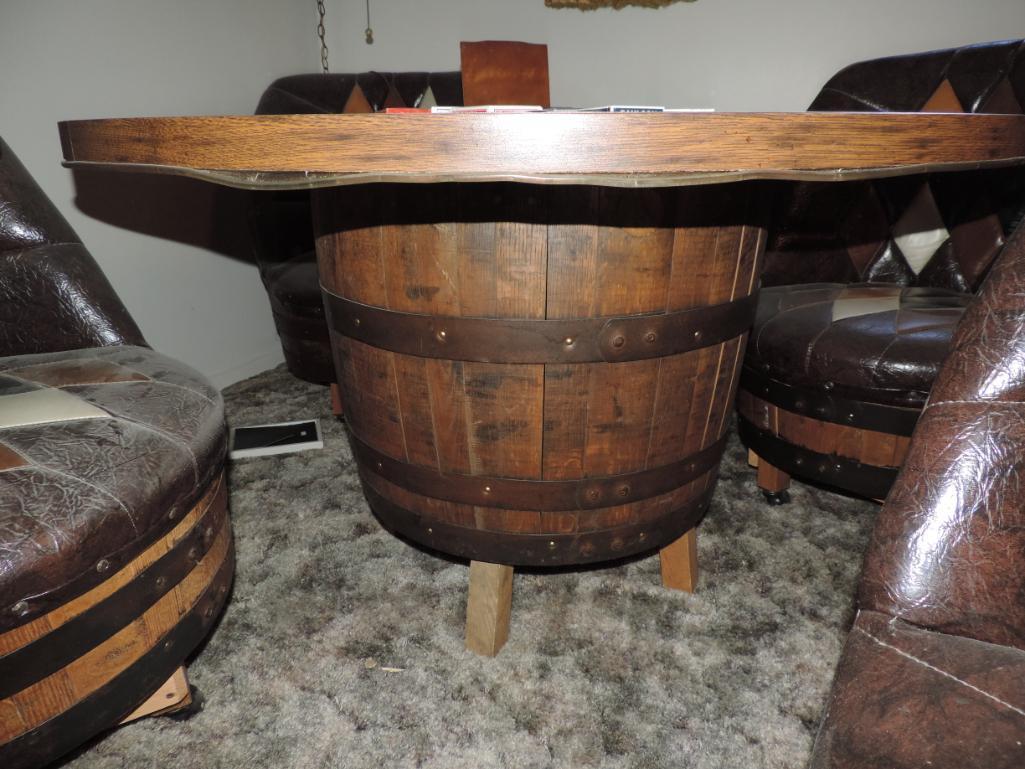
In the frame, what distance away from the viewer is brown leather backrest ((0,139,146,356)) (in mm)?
1229

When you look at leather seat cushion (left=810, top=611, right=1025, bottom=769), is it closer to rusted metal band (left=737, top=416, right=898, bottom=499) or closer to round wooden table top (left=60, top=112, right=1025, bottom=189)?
round wooden table top (left=60, top=112, right=1025, bottom=189)

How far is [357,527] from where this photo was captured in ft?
5.41

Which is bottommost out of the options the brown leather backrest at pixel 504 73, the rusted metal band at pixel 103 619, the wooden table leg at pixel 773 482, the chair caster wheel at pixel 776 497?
the chair caster wheel at pixel 776 497

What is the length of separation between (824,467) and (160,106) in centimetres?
215

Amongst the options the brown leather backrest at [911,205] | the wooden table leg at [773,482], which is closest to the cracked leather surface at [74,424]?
the wooden table leg at [773,482]

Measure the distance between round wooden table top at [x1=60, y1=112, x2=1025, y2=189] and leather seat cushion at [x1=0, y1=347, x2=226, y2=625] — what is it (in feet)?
1.18

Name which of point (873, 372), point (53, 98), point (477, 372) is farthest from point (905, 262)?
point (53, 98)

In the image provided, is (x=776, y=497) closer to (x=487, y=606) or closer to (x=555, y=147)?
(x=487, y=606)

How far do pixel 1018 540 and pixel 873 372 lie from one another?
840mm

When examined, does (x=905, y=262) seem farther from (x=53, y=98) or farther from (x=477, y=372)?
(x=53, y=98)

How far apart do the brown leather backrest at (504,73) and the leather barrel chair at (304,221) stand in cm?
90

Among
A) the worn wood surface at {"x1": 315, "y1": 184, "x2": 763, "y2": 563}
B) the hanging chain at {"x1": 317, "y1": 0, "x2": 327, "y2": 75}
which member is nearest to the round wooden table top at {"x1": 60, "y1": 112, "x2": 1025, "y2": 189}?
the worn wood surface at {"x1": 315, "y1": 184, "x2": 763, "y2": 563}

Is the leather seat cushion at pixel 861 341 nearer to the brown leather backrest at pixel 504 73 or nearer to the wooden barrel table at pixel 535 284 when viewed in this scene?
the wooden barrel table at pixel 535 284

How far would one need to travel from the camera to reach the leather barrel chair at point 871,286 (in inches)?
54.2
